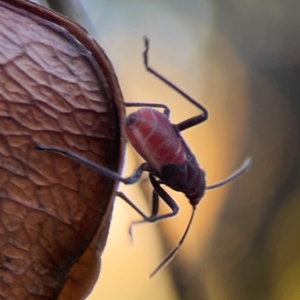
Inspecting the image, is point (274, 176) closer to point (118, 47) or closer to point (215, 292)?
point (215, 292)

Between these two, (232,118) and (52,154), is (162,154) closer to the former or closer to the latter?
(52,154)

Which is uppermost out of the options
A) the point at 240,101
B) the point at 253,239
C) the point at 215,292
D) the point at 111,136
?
the point at 111,136

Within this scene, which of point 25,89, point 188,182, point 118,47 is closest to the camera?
point 25,89

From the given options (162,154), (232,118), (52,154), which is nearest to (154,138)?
(162,154)

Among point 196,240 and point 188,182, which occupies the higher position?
point 188,182

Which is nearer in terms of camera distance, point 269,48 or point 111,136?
point 111,136

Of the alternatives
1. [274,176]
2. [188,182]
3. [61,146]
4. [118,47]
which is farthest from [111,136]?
[274,176]

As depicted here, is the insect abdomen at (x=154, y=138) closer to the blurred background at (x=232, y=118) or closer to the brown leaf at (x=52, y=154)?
the brown leaf at (x=52, y=154)
